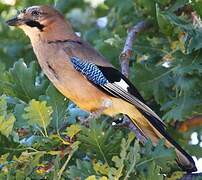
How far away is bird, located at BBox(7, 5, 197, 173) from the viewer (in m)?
4.68

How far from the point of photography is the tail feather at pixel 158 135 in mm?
4340

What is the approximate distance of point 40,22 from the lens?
5.10 meters

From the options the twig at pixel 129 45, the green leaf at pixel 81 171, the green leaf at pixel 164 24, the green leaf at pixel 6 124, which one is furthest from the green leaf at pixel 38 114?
the green leaf at pixel 164 24

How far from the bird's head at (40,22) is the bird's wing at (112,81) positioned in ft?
1.01

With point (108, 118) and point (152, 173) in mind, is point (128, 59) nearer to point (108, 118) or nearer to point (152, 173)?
point (108, 118)

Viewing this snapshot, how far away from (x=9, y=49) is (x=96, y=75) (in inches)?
65.3

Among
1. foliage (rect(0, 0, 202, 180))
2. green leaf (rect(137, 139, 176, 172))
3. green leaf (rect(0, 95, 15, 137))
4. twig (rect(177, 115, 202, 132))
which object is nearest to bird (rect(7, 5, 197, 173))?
foliage (rect(0, 0, 202, 180))

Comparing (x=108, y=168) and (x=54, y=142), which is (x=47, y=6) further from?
(x=108, y=168)

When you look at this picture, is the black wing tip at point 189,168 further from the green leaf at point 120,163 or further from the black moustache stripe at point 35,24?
the black moustache stripe at point 35,24

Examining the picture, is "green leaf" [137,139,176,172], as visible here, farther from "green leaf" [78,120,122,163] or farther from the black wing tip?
the black wing tip

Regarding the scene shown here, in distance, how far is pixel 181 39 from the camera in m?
→ 5.08

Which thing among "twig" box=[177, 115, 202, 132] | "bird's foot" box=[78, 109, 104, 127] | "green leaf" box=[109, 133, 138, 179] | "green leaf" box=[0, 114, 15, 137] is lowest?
"twig" box=[177, 115, 202, 132]

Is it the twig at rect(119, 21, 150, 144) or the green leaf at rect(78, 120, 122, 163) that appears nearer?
the green leaf at rect(78, 120, 122, 163)

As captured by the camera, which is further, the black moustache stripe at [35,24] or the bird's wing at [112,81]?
the black moustache stripe at [35,24]
